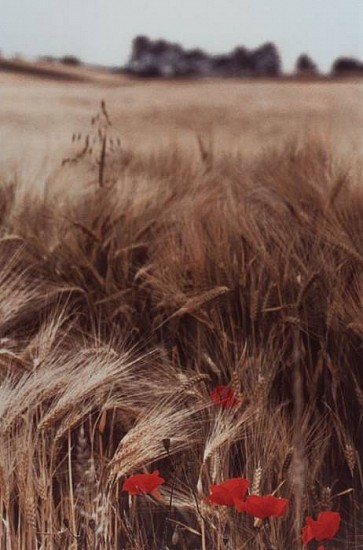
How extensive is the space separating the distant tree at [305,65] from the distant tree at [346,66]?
0.13 ft

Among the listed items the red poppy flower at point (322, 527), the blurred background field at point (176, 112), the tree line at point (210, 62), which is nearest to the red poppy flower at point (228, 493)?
the red poppy flower at point (322, 527)

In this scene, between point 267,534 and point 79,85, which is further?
point 79,85

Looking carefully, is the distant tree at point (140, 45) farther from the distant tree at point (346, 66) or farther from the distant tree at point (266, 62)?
the distant tree at point (346, 66)

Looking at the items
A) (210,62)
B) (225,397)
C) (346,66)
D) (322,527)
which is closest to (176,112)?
(210,62)

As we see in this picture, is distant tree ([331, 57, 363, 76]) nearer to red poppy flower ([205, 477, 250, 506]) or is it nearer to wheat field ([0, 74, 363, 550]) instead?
wheat field ([0, 74, 363, 550])

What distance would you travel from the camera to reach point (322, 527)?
1760mm

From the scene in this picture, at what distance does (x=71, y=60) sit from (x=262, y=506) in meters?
0.93

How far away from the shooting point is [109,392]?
6.13 feet

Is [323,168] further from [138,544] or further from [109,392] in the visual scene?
[138,544]

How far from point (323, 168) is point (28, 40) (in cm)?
63

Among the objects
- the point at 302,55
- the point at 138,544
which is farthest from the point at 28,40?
the point at 138,544

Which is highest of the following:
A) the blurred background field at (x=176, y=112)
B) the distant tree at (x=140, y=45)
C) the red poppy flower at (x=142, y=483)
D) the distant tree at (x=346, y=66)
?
the distant tree at (x=140, y=45)

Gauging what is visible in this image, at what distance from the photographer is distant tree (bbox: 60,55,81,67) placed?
6.42 ft

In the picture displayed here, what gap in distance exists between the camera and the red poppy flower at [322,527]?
1755mm
